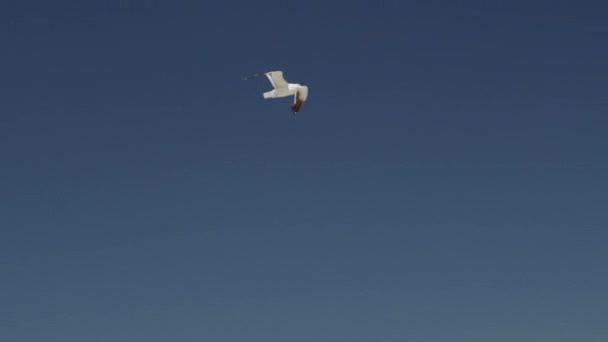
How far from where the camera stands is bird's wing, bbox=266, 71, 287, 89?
59031 millimetres

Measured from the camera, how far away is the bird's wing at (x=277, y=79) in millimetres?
59031

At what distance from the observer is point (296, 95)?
196ft

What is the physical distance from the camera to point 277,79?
59438 millimetres

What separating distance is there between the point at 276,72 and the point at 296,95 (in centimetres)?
272

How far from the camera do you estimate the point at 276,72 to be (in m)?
59.0
